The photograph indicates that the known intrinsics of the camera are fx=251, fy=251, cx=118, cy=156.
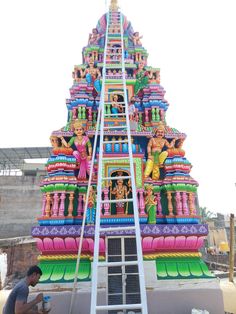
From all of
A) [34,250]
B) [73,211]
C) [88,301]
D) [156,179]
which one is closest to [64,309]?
[88,301]

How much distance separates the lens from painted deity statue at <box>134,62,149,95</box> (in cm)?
1223

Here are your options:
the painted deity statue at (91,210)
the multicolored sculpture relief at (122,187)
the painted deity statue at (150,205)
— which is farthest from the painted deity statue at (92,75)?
the painted deity statue at (150,205)

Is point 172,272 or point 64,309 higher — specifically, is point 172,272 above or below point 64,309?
above

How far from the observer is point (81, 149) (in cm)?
994

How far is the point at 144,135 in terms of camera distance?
410 inches

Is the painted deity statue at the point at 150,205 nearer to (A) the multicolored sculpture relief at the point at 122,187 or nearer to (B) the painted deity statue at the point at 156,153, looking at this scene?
(A) the multicolored sculpture relief at the point at 122,187

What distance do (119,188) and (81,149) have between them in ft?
7.51

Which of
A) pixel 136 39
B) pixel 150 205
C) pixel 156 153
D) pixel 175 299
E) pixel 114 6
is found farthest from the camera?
pixel 114 6

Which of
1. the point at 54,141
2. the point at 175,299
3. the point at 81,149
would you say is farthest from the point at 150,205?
the point at 54,141

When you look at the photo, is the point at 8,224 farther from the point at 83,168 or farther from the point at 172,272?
the point at 172,272

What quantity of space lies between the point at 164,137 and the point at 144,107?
2.09 metres

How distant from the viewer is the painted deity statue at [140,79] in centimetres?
1223

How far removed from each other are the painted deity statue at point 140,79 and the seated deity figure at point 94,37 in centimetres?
329

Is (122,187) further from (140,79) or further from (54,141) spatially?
(140,79)
